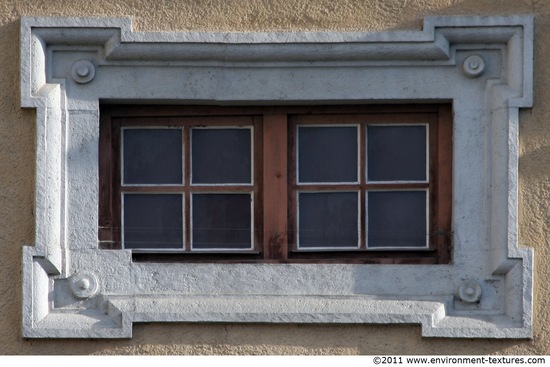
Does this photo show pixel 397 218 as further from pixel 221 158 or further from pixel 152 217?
pixel 152 217

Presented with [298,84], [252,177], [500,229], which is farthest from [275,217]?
[500,229]

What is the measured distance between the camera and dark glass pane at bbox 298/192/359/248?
24.4 feet

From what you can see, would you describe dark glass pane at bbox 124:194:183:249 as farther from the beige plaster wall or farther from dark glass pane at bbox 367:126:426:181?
dark glass pane at bbox 367:126:426:181

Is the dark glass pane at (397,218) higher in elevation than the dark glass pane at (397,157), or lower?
lower

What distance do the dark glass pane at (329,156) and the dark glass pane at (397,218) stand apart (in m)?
0.21

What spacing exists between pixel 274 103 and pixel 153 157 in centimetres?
75

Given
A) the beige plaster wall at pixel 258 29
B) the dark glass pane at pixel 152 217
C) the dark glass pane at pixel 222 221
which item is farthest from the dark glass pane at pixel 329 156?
the dark glass pane at pixel 152 217

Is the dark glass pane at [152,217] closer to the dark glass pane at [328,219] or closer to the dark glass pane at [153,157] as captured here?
the dark glass pane at [153,157]

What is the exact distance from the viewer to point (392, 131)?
746 cm

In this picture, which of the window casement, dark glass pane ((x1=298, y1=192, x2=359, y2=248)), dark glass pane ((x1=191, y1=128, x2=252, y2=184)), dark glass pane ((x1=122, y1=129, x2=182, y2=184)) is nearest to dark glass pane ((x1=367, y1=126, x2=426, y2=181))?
the window casement

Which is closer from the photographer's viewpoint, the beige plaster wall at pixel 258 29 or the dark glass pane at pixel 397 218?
the beige plaster wall at pixel 258 29

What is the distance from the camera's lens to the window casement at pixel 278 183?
741 centimetres

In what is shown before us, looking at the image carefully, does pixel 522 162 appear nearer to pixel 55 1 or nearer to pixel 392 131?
pixel 392 131

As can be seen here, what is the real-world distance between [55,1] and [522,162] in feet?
8.91
